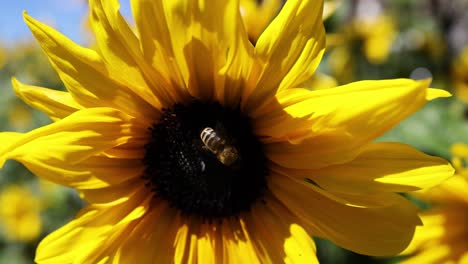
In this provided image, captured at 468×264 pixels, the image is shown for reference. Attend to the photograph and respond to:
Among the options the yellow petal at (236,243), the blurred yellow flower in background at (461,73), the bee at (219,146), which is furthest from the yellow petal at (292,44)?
the blurred yellow flower in background at (461,73)

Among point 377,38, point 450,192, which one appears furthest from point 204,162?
point 377,38

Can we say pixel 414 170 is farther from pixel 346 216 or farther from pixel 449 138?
pixel 449 138

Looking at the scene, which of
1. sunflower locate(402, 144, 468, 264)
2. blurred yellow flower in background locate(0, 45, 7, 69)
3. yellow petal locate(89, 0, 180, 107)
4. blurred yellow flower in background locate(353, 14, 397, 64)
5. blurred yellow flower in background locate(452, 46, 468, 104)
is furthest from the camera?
blurred yellow flower in background locate(0, 45, 7, 69)

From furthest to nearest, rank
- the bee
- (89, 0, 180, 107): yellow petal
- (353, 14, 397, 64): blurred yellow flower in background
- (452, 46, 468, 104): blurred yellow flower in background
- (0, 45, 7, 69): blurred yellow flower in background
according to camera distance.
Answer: (0, 45, 7, 69): blurred yellow flower in background < (353, 14, 397, 64): blurred yellow flower in background < (452, 46, 468, 104): blurred yellow flower in background < the bee < (89, 0, 180, 107): yellow petal

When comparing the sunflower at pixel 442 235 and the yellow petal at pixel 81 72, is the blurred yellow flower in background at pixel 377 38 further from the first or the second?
the yellow petal at pixel 81 72

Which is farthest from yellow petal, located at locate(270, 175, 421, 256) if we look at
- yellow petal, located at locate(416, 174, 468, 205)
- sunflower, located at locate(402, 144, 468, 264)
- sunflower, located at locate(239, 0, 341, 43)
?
sunflower, located at locate(239, 0, 341, 43)

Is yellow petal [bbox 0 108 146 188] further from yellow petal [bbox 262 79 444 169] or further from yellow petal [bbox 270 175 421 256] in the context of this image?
yellow petal [bbox 270 175 421 256]

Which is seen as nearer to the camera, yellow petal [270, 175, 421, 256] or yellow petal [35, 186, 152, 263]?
yellow petal [270, 175, 421, 256]
